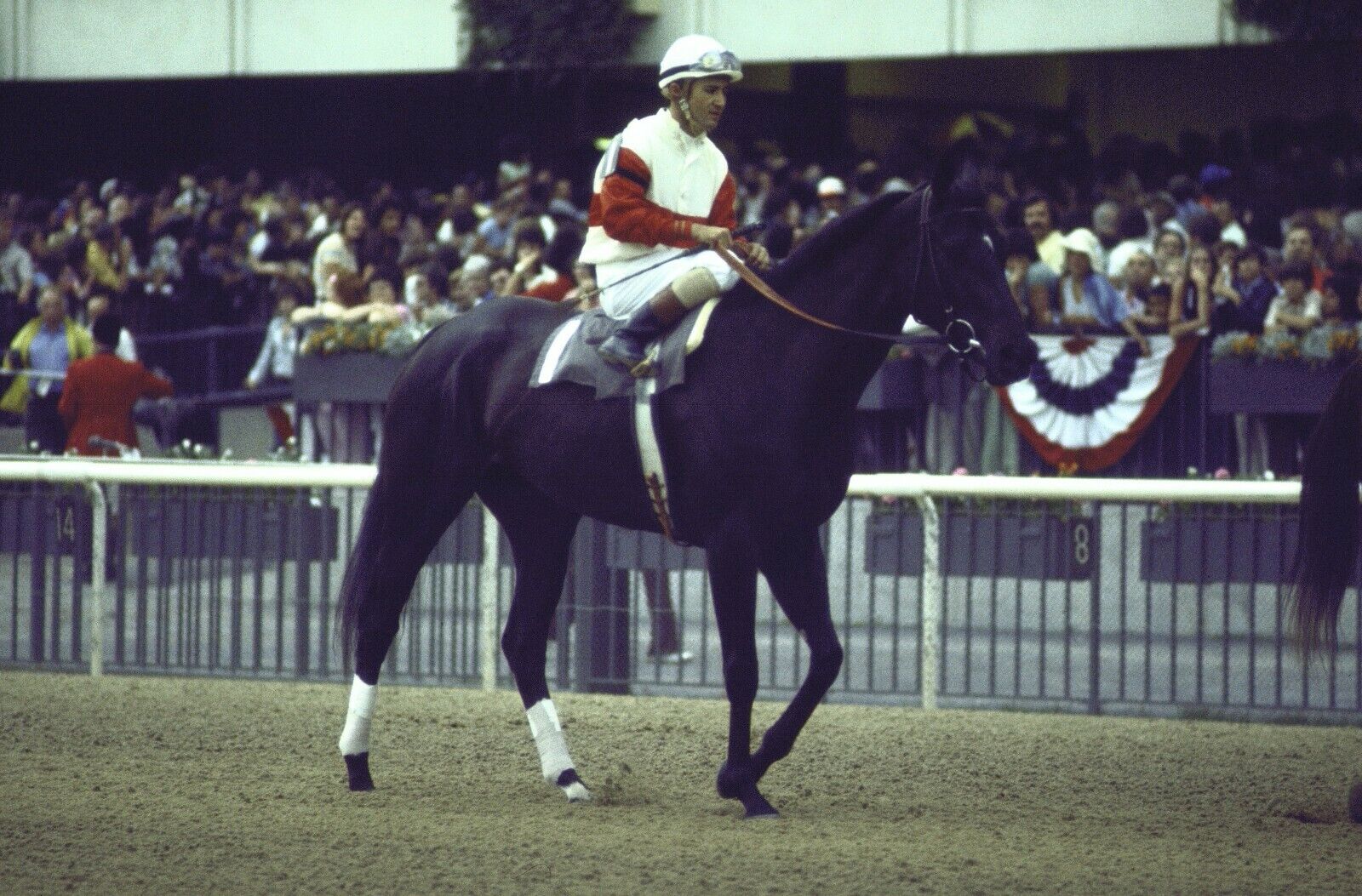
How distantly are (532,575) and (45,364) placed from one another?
9.00 meters

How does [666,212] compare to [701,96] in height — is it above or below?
below

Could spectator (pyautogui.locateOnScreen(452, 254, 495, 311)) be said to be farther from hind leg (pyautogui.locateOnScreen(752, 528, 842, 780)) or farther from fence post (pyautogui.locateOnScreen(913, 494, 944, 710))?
hind leg (pyautogui.locateOnScreen(752, 528, 842, 780))

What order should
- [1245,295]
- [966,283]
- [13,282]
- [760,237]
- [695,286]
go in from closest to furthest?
[966,283] → [695,286] → [1245,295] → [760,237] → [13,282]

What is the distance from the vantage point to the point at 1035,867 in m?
5.36

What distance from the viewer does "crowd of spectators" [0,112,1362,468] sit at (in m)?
12.2

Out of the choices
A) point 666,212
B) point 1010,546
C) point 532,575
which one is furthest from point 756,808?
point 1010,546

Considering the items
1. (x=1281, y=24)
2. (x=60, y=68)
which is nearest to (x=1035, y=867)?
(x=1281, y=24)

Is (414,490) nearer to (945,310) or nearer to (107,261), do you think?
(945,310)

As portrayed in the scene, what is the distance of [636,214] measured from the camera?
6434 millimetres

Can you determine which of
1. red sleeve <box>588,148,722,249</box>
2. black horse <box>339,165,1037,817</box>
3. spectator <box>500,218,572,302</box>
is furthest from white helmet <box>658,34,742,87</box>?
spectator <box>500,218,572,302</box>

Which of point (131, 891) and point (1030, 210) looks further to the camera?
point (1030, 210)

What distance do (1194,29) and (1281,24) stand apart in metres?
0.72

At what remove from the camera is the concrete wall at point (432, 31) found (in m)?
16.9

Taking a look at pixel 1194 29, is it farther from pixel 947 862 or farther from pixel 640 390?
pixel 947 862
